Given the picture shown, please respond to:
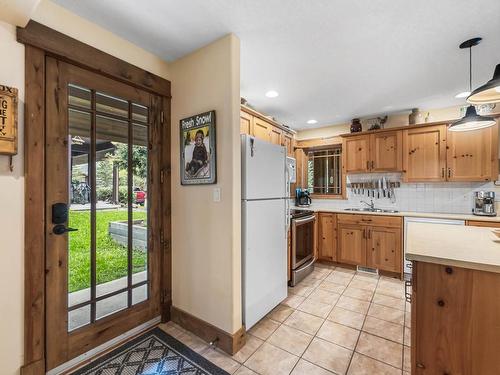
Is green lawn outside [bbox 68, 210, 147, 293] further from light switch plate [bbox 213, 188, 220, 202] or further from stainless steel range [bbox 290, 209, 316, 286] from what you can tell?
stainless steel range [bbox 290, 209, 316, 286]

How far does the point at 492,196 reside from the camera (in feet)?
10.3

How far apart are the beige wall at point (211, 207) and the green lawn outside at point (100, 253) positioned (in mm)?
402

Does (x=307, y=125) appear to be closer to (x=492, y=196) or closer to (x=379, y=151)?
(x=379, y=151)

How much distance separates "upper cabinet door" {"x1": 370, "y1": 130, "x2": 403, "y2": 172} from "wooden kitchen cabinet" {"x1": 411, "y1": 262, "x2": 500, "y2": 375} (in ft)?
9.11

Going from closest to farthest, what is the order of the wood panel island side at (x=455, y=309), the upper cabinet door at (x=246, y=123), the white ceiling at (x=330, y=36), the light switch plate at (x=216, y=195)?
the wood panel island side at (x=455, y=309) → the white ceiling at (x=330, y=36) → the light switch plate at (x=216, y=195) → the upper cabinet door at (x=246, y=123)

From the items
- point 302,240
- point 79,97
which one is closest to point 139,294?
point 79,97

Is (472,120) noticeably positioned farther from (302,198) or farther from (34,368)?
(34,368)

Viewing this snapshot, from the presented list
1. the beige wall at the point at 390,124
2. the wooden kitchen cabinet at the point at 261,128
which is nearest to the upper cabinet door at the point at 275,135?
the wooden kitchen cabinet at the point at 261,128

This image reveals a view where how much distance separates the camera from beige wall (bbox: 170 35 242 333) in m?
1.88

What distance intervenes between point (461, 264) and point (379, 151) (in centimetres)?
295

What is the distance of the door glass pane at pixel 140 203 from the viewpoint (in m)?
2.09

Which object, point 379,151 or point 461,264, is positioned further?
point 379,151

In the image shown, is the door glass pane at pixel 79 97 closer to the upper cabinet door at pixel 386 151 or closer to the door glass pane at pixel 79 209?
the door glass pane at pixel 79 209

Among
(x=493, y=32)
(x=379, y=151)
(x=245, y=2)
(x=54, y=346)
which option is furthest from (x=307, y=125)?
(x=54, y=346)
